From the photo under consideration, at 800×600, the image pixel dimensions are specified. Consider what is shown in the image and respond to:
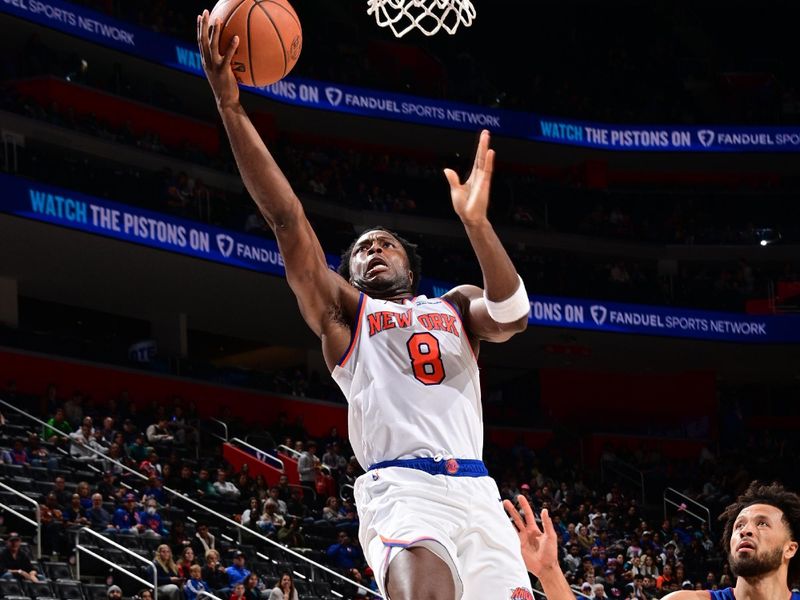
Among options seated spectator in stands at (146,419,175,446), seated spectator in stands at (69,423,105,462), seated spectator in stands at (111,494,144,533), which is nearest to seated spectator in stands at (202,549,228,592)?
seated spectator in stands at (111,494,144,533)

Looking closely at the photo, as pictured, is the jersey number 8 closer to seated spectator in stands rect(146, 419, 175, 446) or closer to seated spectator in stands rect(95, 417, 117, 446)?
seated spectator in stands rect(95, 417, 117, 446)

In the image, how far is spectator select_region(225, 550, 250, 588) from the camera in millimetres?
12034

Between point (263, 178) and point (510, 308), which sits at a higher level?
point (263, 178)

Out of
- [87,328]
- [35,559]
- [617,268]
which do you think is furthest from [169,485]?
[617,268]

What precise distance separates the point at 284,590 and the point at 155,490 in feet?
8.72

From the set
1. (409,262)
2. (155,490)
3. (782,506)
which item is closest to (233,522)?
(155,490)

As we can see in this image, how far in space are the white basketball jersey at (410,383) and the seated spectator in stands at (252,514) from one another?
33.1 feet

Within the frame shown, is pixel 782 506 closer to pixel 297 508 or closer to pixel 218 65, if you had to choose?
pixel 218 65

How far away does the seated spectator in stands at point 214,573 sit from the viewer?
11883 millimetres

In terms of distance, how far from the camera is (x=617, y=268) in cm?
2642

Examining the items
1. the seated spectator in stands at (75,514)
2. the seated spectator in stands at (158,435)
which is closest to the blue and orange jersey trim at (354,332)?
the seated spectator in stands at (75,514)

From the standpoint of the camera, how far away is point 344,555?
1452cm

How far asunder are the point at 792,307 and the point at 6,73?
1607 cm

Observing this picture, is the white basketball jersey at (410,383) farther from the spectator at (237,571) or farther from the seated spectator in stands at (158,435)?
the seated spectator in stands at (158,435)
